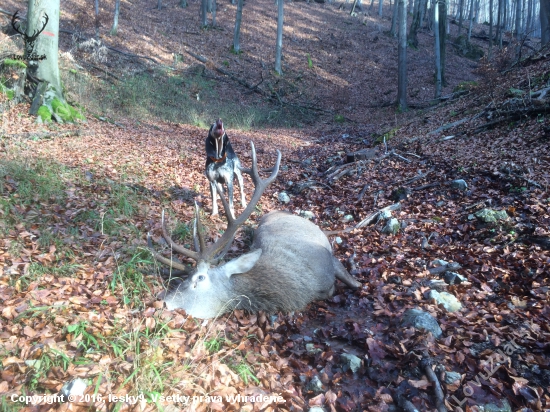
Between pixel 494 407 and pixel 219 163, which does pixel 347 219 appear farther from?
pixel 494 407

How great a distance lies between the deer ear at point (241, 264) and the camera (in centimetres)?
437

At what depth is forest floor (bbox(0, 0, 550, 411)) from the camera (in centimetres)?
288

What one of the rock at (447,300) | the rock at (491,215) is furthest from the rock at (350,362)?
the rock at (491,215)

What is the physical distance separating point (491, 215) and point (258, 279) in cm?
388

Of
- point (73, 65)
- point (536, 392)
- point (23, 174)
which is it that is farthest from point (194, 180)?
point (73, 65)

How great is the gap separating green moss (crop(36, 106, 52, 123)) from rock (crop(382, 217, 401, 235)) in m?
8.82

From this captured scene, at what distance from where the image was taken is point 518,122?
29.5 feet

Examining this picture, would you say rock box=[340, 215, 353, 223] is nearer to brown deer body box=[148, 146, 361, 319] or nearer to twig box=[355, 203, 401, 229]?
twig box=[355, 203, 401, 229]

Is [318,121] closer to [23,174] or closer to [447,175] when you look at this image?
[447,175]

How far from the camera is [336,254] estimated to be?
5863mm

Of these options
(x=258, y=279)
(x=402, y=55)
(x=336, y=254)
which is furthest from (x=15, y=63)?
(x=402, y=55)

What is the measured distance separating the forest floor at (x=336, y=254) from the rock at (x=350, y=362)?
13 mm

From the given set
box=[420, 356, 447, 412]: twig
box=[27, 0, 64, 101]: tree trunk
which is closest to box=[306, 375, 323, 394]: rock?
box=[420, 356, 447, 412]: twig

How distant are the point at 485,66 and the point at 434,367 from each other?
14.4 metres
